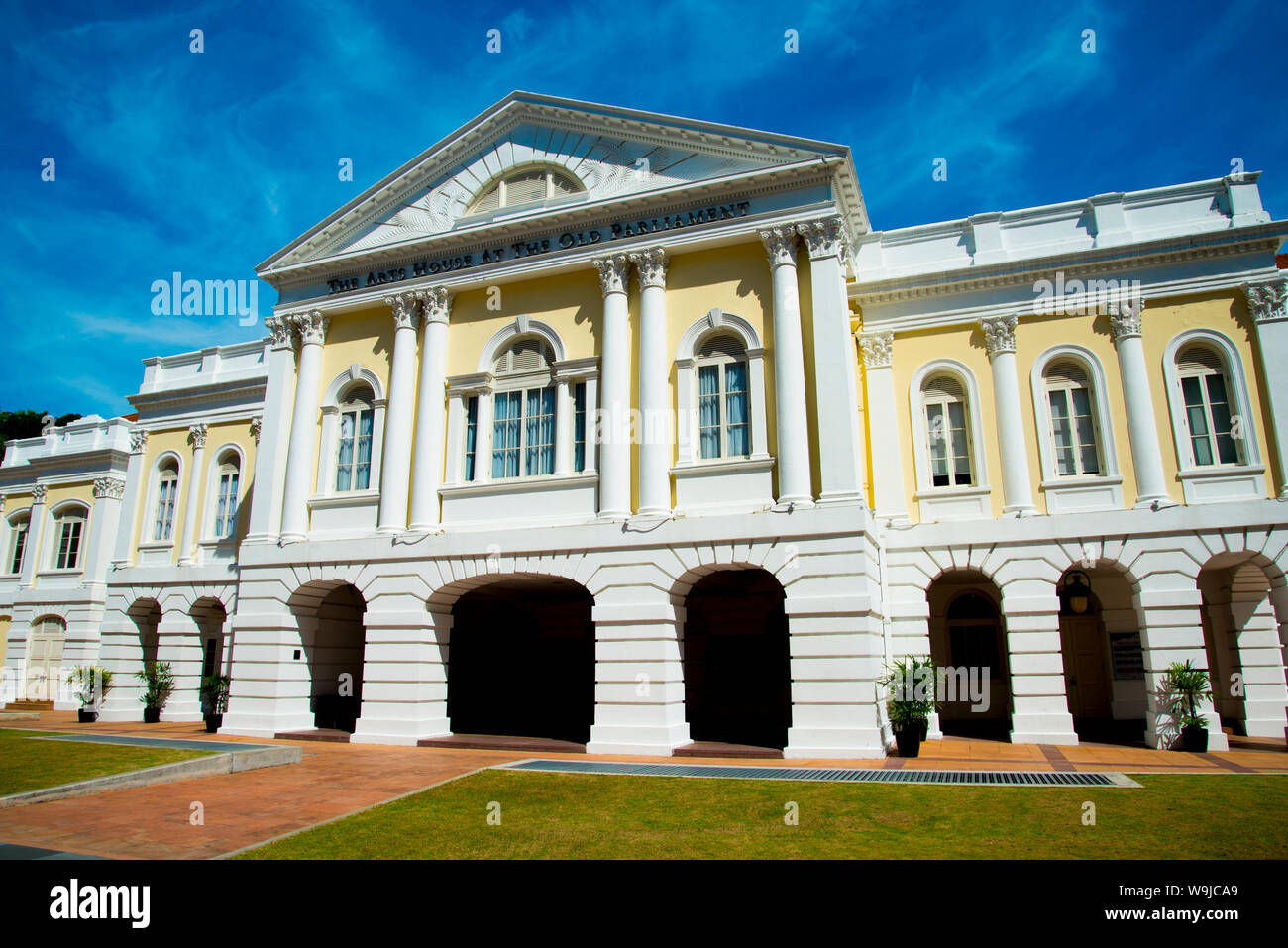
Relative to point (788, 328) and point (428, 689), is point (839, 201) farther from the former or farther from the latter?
point (428, 689)

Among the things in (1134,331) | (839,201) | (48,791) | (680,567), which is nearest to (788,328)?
(839,201)

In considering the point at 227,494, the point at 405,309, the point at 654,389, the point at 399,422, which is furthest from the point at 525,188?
the point at 227,494

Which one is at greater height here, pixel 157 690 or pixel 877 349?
pixel 877 349

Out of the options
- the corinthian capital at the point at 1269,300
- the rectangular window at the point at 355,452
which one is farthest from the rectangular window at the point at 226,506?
the corinthian capital at the point at 1269,300

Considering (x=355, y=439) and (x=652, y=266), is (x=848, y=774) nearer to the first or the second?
(x=652, y=266)

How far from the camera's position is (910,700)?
1539 centimetres

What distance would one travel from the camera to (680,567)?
16359mm

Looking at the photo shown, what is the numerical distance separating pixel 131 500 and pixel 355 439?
11.0 metres

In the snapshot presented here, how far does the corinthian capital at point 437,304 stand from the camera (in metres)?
19.7

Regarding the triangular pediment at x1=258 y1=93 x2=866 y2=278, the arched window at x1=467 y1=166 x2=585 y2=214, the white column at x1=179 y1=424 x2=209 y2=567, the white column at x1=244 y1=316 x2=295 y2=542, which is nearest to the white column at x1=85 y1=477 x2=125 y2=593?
the white column at x1=179 y1=424 x2=209 y2=567

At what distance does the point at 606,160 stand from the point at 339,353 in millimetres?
7987

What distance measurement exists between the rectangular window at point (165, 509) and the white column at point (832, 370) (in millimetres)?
20547

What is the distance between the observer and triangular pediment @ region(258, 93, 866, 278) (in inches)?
696

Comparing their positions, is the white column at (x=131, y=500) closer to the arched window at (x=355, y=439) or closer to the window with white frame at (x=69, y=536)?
the window with white frame at (x=69, y=536)
